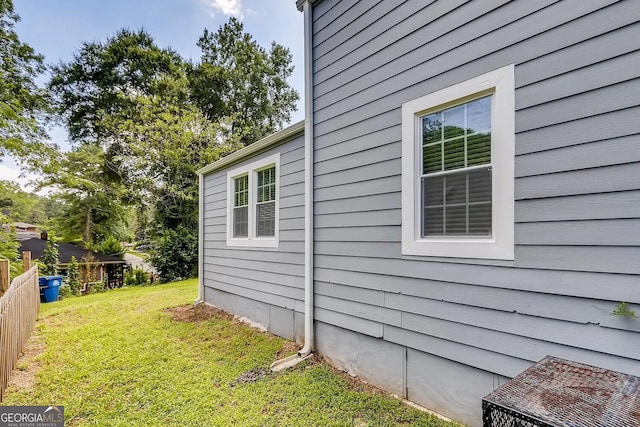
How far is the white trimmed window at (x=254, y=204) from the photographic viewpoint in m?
5.12

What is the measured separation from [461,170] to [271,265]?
11.0 feet

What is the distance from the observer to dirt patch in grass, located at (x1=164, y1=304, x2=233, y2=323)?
5.92 m

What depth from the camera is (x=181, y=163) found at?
48.3 ft

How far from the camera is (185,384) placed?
3342mm

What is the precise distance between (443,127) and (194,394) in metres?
3.56

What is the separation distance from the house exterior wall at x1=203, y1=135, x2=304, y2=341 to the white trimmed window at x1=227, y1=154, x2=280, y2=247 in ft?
0.44

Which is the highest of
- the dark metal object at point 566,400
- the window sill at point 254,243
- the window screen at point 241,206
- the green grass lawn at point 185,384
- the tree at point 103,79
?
the tree at point 103,79

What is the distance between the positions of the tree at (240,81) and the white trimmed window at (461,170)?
55.0 feet

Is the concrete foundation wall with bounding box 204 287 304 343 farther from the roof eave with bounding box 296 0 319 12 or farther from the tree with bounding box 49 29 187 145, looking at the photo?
the tree with bounding box 49 29 187 145

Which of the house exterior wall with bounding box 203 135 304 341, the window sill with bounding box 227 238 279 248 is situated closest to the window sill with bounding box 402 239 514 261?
the house exterior wall with bounding box 203 135 304 341

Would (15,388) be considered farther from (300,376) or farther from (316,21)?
(316,21)

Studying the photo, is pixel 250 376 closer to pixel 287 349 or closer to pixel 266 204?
pixel 287 349

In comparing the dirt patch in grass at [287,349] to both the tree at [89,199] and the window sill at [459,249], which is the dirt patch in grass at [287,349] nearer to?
the window sill at [459,249]

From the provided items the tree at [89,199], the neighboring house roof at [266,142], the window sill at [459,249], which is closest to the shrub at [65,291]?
the tree at [89,199]
